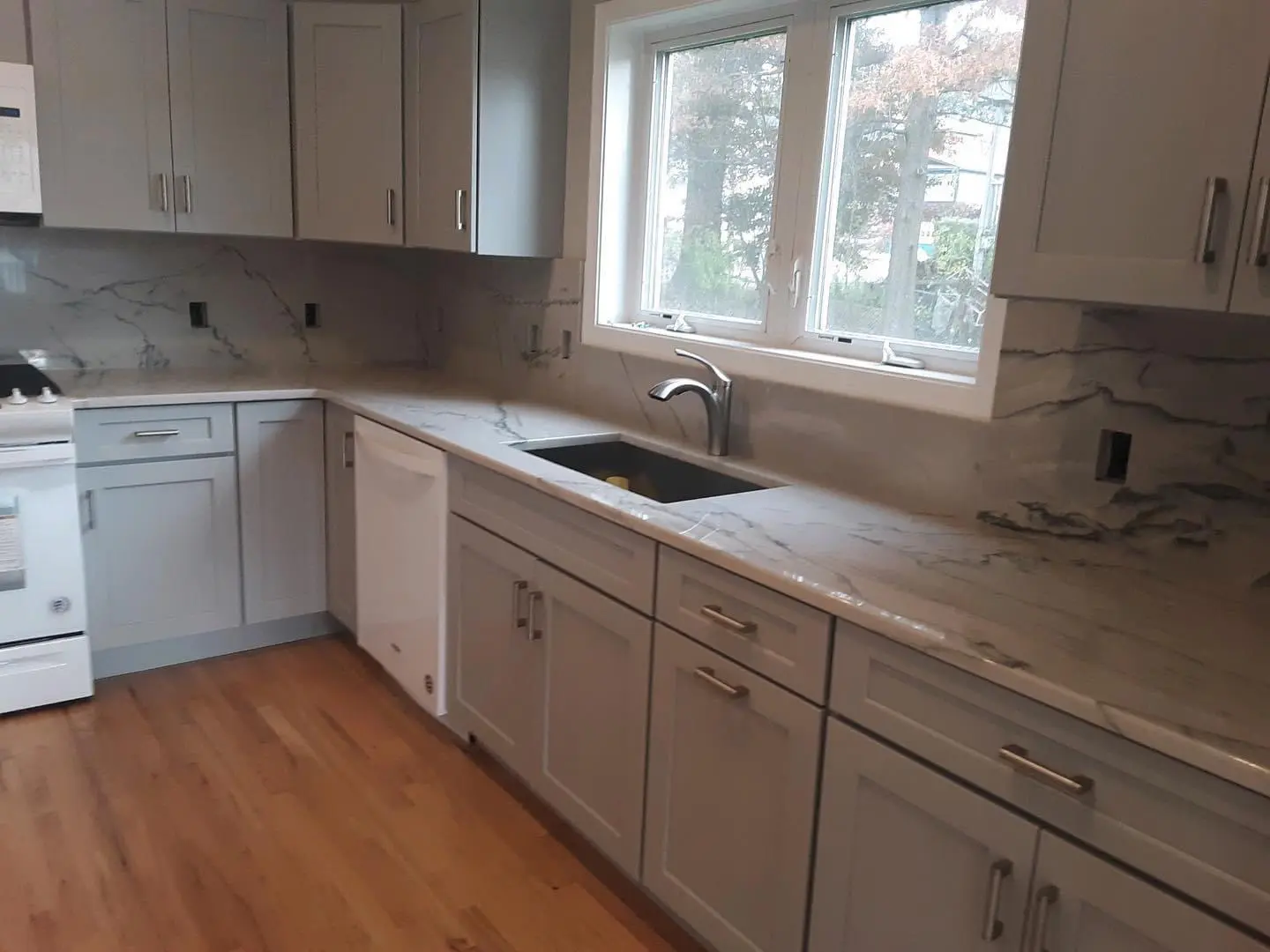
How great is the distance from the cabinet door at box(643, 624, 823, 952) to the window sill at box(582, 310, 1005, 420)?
2.44 ft

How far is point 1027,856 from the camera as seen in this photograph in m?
1.29

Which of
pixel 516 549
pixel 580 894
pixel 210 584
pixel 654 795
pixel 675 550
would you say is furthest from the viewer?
pixel 210 584

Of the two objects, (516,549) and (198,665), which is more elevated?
(516,549)

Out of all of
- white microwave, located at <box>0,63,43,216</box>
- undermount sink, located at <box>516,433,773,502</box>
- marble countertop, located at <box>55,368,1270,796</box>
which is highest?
white microwave, located at <box>0,63,43,216</box>

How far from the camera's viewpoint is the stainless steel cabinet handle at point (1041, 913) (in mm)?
1257

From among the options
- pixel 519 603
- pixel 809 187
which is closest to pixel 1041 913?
pixel 519 603

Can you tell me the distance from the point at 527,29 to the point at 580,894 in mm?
2454

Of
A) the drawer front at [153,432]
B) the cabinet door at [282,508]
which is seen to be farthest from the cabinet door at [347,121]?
the drawer front at [153,432]

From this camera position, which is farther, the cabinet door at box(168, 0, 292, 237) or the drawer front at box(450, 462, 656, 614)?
the cabinet door at box(168, 0, 292, 237)

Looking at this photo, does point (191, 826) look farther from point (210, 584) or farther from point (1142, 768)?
point (1142, 768)

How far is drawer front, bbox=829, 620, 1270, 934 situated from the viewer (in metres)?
1.08

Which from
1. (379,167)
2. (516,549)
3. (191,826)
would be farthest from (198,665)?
(379,167)

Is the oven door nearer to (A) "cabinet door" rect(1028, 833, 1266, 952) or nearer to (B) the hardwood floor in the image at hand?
(B) the hardwood floor

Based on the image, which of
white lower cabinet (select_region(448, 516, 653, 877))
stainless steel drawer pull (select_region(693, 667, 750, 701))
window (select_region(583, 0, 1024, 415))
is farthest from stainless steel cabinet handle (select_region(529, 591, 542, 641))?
window (select_region(583, 0, 1024, 415))
